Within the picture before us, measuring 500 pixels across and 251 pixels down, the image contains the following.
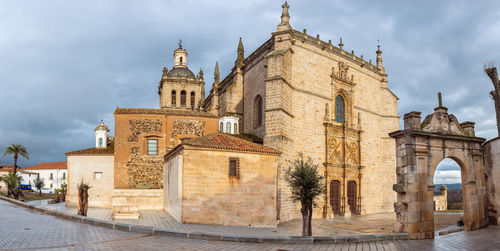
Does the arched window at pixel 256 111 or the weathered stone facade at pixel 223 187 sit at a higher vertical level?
the arched window at pixel 256 111

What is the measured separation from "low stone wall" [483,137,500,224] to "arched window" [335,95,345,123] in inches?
583

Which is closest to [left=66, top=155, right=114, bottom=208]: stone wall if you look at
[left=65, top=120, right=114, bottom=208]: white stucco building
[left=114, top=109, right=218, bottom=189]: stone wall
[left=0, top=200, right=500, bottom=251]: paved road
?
[left=65, top=120, right=114, bottom=208]: white stucco building

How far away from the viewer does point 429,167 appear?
39.2 feet

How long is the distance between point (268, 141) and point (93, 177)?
13033mm

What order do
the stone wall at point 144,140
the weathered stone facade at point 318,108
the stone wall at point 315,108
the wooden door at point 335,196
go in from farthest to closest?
1. the wooden door at point 335,196
2. the stone wall at point 144,140
3. the weathered stone facade at point 318,108
4. the stone wall at point 315,108

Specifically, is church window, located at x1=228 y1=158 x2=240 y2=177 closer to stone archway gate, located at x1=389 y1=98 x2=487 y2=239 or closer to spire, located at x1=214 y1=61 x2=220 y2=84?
stone archway gate, located at x1=389 y1=98 x2=487 y2=239

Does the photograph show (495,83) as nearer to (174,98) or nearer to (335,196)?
(335,196)

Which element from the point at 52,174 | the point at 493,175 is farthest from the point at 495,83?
the point at 52,174

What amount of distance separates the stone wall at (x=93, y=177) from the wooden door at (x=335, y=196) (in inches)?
634

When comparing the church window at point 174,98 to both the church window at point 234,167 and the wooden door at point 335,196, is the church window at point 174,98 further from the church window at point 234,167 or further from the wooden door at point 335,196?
the church window at point 234,167

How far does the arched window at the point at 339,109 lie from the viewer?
28.2 metres

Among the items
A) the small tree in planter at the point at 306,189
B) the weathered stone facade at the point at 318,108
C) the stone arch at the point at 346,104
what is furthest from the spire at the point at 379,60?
the small tree in planter at the point at 306,189

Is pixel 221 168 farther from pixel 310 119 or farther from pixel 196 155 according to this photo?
pixel 310 119

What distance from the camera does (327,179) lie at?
25906 millimetres
